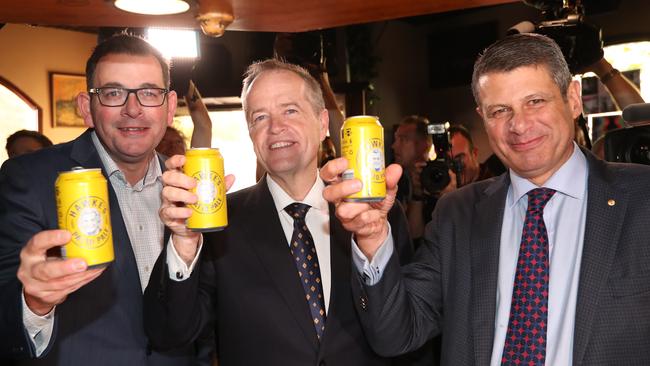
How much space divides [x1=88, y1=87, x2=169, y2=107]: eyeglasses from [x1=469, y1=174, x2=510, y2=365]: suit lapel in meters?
1.11

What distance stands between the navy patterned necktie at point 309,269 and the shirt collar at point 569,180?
0.64 m

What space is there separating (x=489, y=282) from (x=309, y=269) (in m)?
0.55

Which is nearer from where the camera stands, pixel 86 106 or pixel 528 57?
pixel 528 57

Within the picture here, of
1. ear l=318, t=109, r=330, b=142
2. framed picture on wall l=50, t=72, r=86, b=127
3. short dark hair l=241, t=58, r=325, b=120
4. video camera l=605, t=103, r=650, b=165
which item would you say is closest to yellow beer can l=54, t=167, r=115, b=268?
short dark hair l=241, t=58, r=325, b=120

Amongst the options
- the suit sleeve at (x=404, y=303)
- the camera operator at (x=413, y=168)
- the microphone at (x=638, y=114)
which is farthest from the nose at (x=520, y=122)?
the camera operator at (x=413, y=168)

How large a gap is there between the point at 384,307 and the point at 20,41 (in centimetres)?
599

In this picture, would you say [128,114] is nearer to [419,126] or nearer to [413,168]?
[413,168]

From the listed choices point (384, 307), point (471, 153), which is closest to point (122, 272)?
point (384, 307)

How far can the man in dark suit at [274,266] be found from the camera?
1.69 meters

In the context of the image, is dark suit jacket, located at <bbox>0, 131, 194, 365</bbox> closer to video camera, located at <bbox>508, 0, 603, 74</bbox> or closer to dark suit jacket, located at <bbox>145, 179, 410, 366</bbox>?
dark suit jacket, located at <bbox>145, 179, 410, 366</bbox>

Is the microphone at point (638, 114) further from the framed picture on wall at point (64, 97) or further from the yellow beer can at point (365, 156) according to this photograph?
the framed picture on wall at point (64, 97)

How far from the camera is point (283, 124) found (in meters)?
1.94

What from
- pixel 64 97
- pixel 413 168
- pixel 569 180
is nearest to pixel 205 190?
pixel 569 180

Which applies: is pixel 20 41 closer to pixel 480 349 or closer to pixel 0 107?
pixel 0 107
